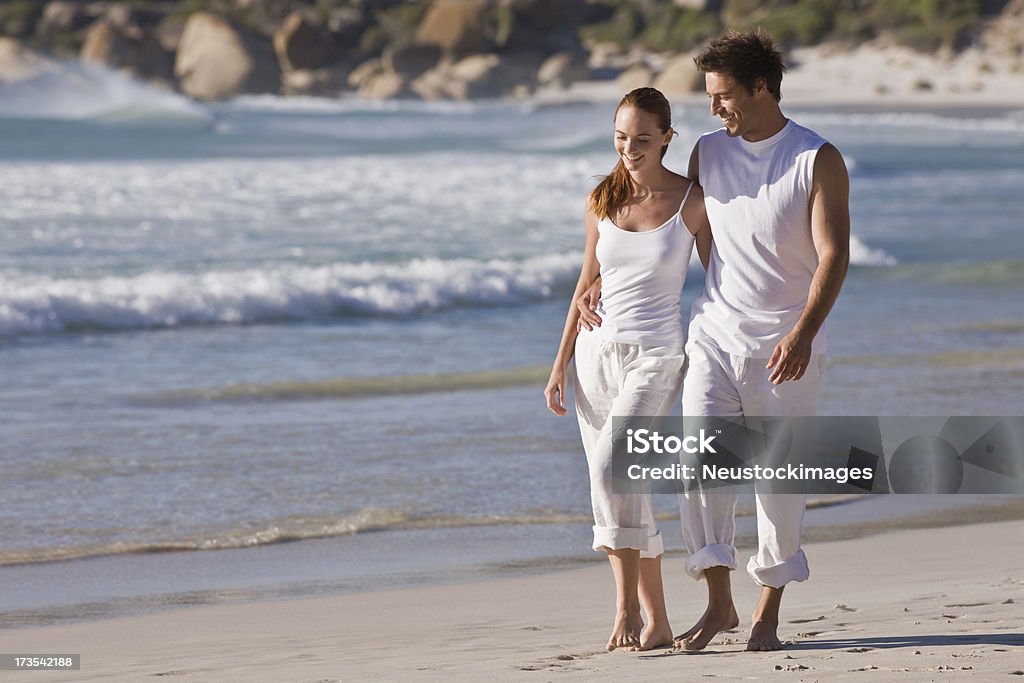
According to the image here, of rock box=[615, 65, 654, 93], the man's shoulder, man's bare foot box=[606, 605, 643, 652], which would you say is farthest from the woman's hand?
rock box=[615, 65, 654, 93]

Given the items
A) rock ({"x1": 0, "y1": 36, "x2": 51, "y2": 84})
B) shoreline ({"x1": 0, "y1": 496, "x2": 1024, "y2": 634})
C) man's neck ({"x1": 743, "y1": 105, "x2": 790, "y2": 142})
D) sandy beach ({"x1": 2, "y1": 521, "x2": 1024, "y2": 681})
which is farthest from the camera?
rock ({"x1": 0, "y1": 36, "x2": 51, "y2": 84})

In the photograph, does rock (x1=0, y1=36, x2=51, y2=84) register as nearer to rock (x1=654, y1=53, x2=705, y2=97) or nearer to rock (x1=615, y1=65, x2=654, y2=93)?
rock (x1=654, y1=53, x2=705, y2=97)

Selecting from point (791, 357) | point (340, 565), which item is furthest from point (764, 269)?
point (340, 565)

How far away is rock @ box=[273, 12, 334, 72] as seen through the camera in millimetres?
65312

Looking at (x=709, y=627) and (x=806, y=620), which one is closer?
(x=709, y=627)

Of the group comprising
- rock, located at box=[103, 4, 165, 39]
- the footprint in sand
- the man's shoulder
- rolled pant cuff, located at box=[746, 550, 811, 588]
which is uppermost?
rock, located at box=[103, 4, 165, 39]

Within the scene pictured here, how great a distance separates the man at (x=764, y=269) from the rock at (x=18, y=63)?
159 feet

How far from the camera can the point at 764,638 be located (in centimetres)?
384

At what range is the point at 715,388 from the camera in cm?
380

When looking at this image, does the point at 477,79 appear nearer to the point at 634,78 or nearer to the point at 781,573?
the point at 634,78

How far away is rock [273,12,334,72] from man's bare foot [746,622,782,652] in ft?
207

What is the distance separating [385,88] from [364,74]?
11.0ft

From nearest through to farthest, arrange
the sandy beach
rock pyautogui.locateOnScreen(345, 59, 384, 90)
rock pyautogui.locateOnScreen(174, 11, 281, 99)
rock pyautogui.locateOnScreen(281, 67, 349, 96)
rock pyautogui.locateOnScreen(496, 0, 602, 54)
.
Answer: the sandy beach, rock pyautogui.locateOnScreen(174, 11, 281, 99), rock pyautogui.locateOnScreen(281, 67, 349, 96), rock pyautogui.locateOnScreen(345, 59, 384, 90), rock pyautogui.locateOnScreen(496, 0, 602, 54)

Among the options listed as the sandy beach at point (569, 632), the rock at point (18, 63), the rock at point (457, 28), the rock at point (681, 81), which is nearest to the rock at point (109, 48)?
the rock at point (18, 63)
